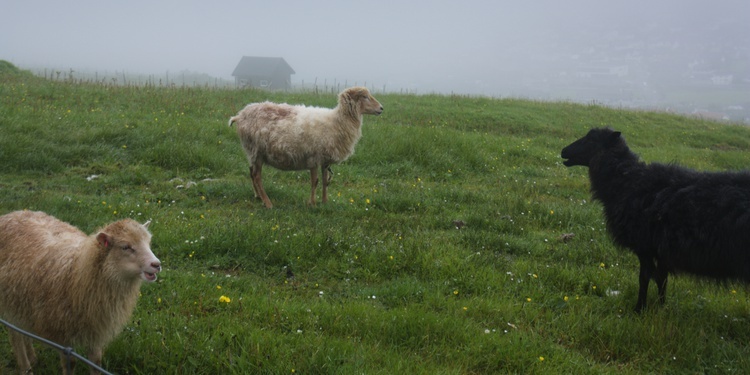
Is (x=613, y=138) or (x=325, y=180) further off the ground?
(x=613, y=138)

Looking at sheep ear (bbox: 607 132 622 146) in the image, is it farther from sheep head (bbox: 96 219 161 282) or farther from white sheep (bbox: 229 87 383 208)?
sheep head (bbox: 96 219 161 282)

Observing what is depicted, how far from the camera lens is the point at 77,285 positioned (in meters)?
3.97

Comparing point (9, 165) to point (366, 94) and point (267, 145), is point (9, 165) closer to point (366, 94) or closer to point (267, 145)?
point (267, 145)

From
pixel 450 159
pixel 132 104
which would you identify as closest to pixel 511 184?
pixel 450 159

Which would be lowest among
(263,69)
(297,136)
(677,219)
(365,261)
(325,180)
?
(365,261)

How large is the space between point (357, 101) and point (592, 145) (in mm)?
4551

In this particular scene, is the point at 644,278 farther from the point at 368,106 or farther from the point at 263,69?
the point at 263,69

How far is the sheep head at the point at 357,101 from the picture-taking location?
32.2ft

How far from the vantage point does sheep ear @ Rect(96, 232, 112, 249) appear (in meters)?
3.84

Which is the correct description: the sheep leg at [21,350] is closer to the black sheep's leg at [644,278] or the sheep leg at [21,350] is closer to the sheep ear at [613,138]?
the black sheep's leg at [644,278]

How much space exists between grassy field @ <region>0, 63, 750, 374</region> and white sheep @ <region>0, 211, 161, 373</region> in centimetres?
42

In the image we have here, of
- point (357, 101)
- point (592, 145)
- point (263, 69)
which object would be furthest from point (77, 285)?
point (263, 69)

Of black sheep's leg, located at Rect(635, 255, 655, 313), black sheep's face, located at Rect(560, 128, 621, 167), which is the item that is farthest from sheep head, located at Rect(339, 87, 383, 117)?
black sheep's leg, located at Rect(635, 255, 655, 313)

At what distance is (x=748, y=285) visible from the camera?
5.15 metres
